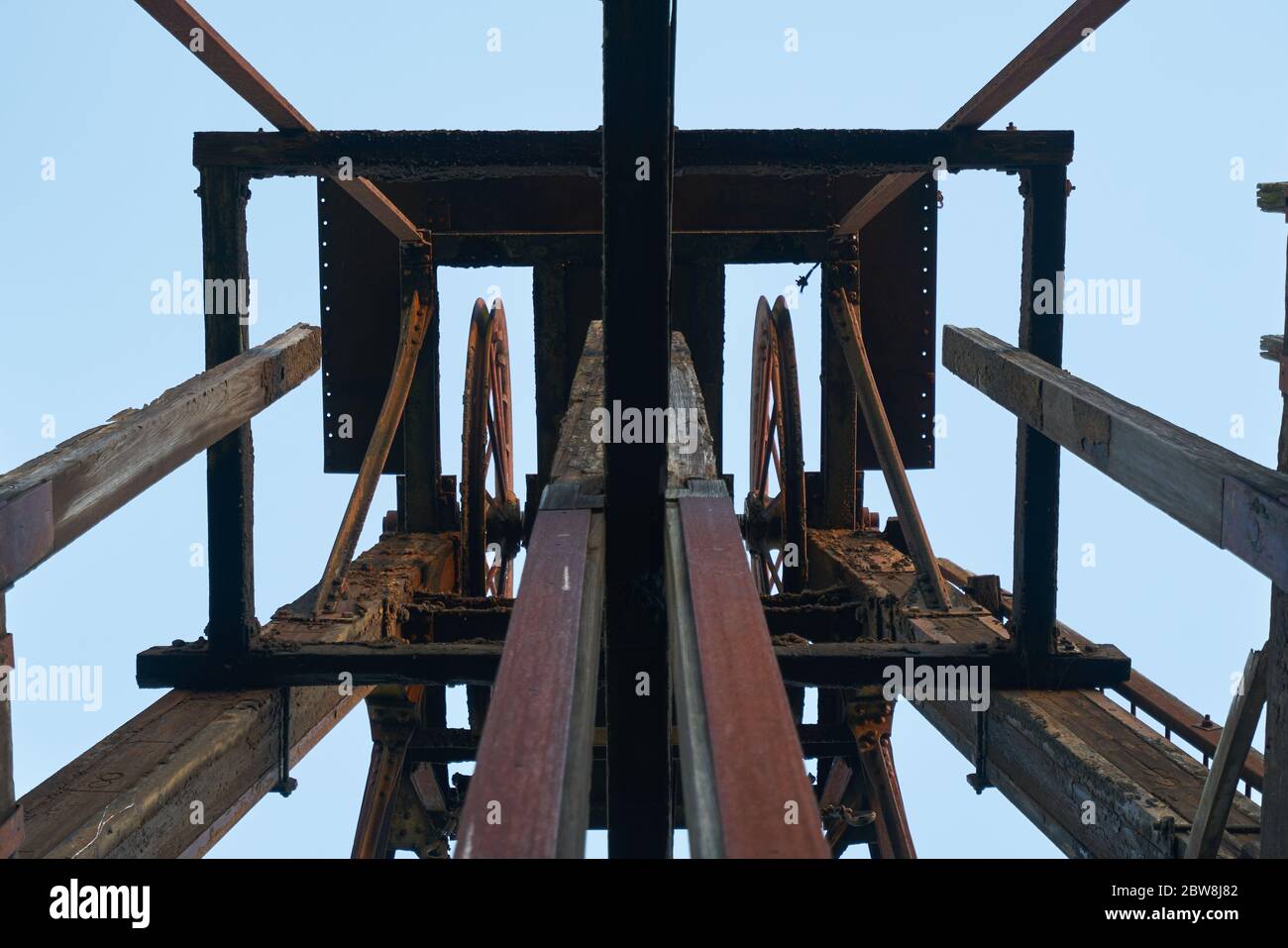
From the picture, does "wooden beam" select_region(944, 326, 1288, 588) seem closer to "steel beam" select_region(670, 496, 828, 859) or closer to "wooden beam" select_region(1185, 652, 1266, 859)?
"wooden beam" select_region(1185, 652, 1266, 859)

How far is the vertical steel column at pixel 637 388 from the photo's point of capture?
3102 mm

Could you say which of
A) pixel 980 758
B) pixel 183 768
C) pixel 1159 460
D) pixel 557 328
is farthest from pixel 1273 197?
pixel 557 328

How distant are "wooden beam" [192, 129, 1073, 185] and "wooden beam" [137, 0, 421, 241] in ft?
0.35

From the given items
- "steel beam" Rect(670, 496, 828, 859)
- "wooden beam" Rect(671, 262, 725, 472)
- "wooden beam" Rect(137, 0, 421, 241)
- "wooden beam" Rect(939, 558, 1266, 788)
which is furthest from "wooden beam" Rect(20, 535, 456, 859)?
"wooden beam" Rect(671, 262, 725, 472)

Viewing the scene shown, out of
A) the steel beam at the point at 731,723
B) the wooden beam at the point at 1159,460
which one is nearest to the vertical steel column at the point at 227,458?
the steel beam at the point at 731,723

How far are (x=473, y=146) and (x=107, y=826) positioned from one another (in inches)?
114

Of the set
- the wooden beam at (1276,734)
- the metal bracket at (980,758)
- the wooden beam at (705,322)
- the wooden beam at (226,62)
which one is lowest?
the metal bracket at (980,758)

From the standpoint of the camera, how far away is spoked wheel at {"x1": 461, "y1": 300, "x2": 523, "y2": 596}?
26.3ft

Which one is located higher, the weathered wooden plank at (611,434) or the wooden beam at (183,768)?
the weathered wooden plank at (611,434)

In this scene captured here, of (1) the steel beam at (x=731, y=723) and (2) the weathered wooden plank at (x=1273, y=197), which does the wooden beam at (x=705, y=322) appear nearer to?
(1) the steel beam at (x=731, y=723)

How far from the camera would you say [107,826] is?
355 cm

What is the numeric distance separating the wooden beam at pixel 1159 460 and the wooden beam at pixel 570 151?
94 cm
